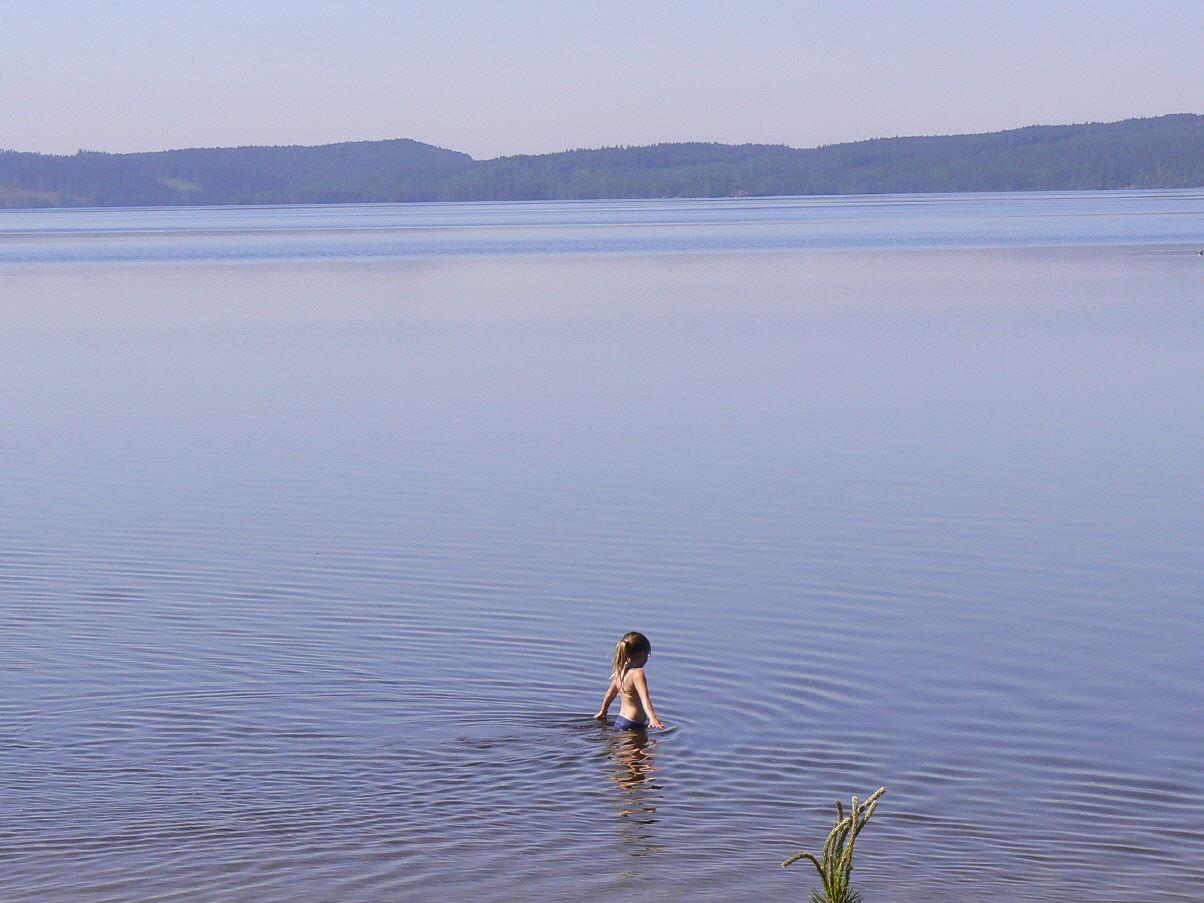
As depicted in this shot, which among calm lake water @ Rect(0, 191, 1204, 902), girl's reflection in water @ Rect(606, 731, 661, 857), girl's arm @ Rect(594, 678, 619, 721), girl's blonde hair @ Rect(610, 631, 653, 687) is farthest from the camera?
girl's arm @ Rect(594, 678, 619, 721)

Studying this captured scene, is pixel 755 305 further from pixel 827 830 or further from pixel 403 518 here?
pixel 827 830

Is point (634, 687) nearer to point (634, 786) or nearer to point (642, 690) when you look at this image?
point (642, 690)

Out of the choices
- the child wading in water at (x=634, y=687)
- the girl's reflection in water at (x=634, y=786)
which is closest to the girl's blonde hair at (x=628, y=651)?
the child wading in water at (x=634, y=687)

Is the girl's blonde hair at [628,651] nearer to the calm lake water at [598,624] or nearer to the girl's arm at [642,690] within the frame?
the girl's arm at [642,690]

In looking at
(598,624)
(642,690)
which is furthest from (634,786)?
(598,624)

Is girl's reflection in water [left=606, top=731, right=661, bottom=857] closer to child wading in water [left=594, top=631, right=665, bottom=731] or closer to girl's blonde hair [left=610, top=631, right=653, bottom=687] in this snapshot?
child wading in water [left=594, top=631, right=665, bottom=731]

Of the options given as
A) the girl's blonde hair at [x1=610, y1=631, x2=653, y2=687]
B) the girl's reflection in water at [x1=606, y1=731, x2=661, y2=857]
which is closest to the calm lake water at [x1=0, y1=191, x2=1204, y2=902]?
the girl's reflection in water at [x1=606, y1=731, x2=661, y2=857]

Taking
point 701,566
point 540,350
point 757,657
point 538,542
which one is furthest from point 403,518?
point 540,350

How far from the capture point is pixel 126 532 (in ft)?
57.3

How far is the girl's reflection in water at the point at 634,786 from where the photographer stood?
924 cm

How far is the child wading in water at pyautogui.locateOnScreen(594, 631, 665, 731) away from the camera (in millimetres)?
10836

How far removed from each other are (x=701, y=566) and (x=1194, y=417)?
1140 centimetres

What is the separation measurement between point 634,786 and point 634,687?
882 millimetres

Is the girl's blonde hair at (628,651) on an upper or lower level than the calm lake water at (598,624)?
upper
